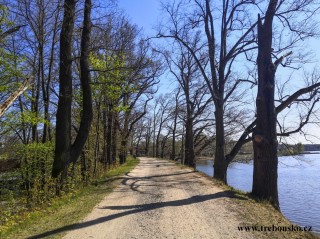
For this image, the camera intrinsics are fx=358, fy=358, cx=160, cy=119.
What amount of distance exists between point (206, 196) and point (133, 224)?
14.4 ft

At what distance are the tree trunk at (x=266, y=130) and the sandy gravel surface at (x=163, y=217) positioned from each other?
1.34m

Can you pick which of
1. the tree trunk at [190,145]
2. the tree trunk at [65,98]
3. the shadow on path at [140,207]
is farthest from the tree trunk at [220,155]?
the tree trunk at [190,145]

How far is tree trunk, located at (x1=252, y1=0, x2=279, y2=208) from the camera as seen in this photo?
38.5ft

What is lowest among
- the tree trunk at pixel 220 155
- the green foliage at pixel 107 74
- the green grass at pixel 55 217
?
the green grass at pixel 55 217

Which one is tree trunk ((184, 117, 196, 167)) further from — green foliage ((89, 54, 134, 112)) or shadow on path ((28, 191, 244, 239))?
shadow on path ((28, 191, 244, 239))

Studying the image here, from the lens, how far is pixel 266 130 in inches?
468

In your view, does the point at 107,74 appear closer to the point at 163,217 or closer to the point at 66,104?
the point at 66,104

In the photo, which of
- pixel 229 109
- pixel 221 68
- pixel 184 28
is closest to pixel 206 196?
pixel 221 68

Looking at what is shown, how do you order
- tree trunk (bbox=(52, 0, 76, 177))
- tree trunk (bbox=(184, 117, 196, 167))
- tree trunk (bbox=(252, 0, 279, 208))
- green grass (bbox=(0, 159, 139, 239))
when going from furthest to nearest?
tree trunk (bbox=(184, 117, 196, 167)), tree trunk (bbox=(52, 0, 76, 177)), tree trunk (bbox=(252, 0, 279, 208)), green grass (bbox=(0, 159, 139, 239))

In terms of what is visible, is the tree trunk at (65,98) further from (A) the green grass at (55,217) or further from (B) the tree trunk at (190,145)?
(B) the tree trunk at (190,145)

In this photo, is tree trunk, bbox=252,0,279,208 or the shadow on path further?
tree trunk, bbox=252,0,279,208

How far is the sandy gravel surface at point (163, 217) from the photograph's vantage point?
7219mm

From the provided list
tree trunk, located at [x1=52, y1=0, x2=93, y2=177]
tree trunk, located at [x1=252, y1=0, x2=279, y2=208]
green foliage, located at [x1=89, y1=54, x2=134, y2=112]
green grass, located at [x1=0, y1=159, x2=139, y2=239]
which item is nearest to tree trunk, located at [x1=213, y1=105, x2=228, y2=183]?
green foliage, located at [x1=89, y1=54, x2=134, y2=112]

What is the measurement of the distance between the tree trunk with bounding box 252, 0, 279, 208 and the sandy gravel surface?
1337 millimetres
